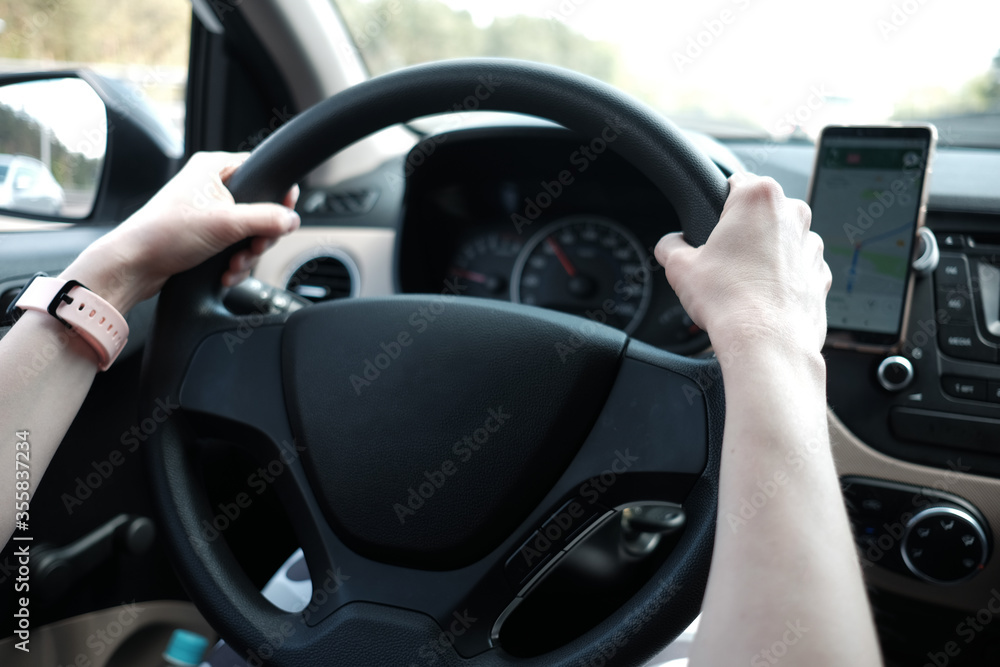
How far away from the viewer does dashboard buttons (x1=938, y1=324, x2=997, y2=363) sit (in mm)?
1101

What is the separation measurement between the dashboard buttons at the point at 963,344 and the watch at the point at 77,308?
1.08 metres

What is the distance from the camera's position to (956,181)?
1.21 metres

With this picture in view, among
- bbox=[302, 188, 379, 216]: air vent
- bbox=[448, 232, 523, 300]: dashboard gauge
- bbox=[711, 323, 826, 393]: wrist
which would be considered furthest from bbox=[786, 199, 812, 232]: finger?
bbox=[302, 188, 379, 216]: air vent

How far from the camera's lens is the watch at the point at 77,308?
2.57 ft

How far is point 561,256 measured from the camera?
1512 millimetres

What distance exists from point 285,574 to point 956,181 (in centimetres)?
115

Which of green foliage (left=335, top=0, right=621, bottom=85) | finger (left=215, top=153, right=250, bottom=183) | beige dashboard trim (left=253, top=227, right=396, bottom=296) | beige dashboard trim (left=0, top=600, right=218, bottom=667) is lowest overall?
beige dashboard trim (left=0, top=600, right=218, bottom=667)

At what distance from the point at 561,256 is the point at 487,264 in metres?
0.16

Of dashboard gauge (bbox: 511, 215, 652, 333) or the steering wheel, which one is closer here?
the steering wheel

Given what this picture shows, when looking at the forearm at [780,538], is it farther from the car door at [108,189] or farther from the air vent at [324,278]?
the air vent at [324,278]
